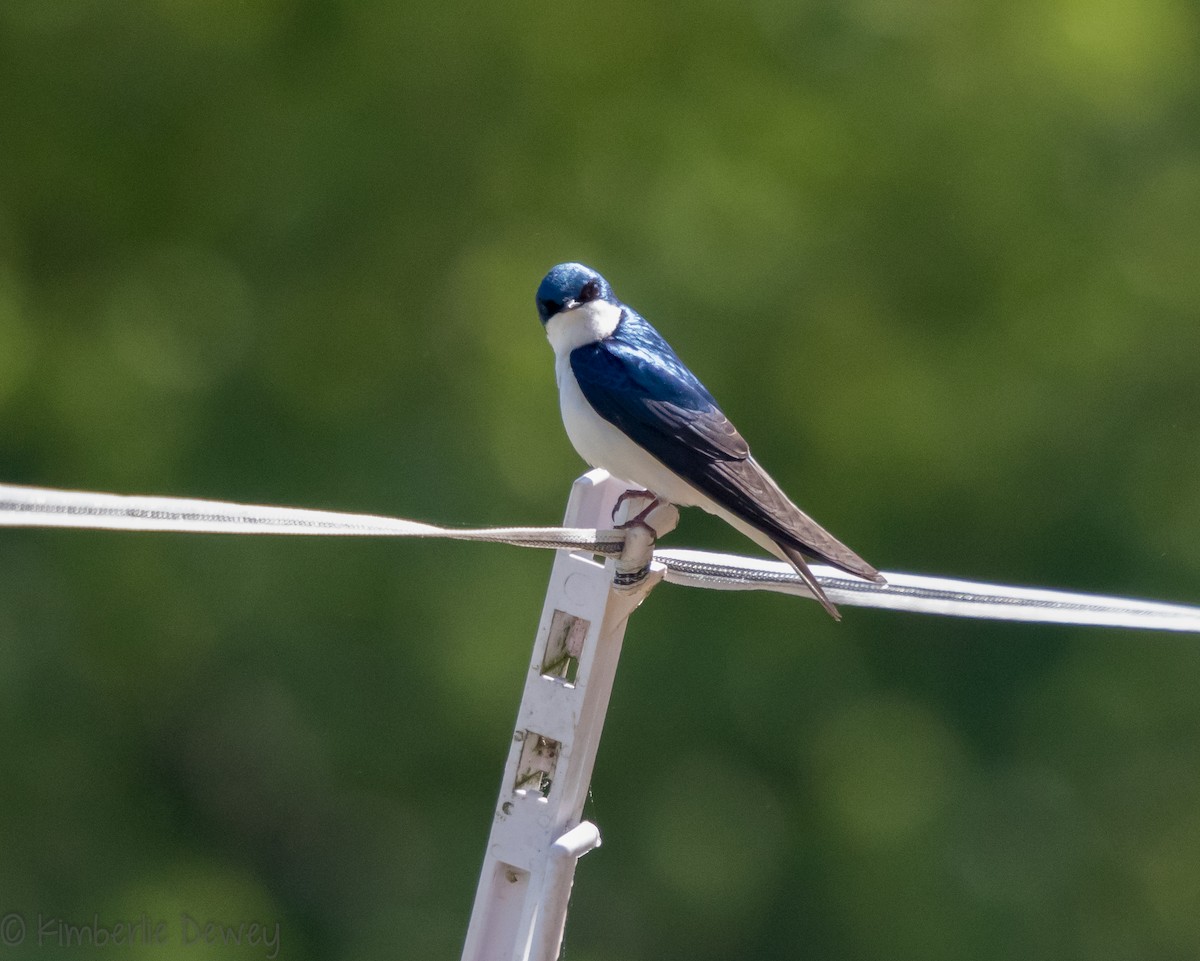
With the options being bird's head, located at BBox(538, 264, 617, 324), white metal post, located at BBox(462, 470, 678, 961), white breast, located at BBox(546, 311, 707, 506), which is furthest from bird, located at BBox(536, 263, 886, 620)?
white metal post, located at BBox(462, 470, 678, 961)

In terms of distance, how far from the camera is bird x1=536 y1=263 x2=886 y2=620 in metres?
2.70

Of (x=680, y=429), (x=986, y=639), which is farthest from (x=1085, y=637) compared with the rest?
(x=680, y=429)

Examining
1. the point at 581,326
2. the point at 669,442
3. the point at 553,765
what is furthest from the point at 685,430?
the point at 553,765

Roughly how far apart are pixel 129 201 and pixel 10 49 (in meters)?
0.94

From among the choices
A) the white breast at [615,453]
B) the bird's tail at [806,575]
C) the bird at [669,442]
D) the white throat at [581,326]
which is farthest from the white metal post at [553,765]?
the white throat at [581,326]

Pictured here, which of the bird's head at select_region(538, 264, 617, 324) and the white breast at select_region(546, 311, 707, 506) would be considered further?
the bird's head at select_region(538, 264, 617, 324)

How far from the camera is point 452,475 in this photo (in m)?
7.31

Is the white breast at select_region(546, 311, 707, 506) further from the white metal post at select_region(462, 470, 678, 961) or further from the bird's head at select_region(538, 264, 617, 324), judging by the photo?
the white metal post at select_region(462, 470, 678, 961)

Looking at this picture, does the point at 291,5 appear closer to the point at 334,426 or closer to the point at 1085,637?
the point at 334,426

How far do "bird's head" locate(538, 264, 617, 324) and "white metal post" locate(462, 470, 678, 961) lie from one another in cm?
111

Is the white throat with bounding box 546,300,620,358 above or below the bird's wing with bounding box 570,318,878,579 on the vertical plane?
above

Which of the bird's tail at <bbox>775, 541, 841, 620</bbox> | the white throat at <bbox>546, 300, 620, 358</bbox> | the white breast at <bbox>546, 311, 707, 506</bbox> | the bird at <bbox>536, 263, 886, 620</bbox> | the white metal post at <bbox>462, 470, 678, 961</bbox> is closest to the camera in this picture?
the white metal post at <bbox>462, 470, 678, 961</bbox>

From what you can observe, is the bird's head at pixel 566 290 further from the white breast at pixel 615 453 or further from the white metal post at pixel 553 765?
the white metal post at pixel 553 765

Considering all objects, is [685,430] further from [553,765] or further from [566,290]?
[553,765]
